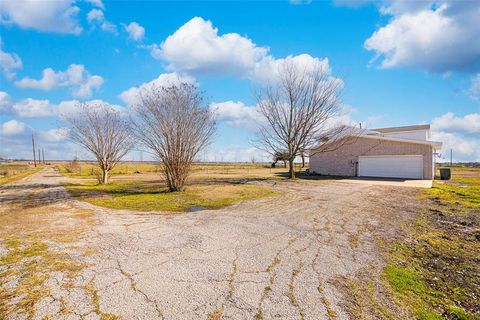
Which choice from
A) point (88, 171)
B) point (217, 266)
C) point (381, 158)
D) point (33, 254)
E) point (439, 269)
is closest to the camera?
point (217, 266)

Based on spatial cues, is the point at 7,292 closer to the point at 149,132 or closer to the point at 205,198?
the point at 205,198

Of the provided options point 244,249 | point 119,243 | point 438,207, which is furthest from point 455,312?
point 438,207

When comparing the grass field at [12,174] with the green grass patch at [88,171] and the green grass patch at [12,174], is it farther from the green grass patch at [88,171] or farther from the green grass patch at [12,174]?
the green grass patch at [88,171]

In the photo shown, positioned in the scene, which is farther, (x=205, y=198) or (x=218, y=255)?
(x=205, y=198)

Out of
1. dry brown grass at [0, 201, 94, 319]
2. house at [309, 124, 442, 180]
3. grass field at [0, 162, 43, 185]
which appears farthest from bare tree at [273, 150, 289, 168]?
grass field at [0, 162, 43, 185]

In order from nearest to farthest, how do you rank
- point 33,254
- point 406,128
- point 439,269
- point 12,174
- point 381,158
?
1. point 439,269
2. point 33,254
3. point 381,158
4. point 406,128
5. point 12,174

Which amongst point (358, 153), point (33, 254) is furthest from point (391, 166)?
point (33, 254)

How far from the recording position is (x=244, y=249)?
4.89m

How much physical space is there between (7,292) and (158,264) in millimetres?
1810

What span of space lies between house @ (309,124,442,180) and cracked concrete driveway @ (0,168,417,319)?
1577 centimetres

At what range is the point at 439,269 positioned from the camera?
4.30 metres

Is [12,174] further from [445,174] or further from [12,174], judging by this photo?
[445,174]

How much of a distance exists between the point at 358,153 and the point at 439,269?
20989 millimetres

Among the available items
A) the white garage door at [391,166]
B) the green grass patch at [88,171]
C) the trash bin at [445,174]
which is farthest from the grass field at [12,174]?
the trash bin at [445,174]
